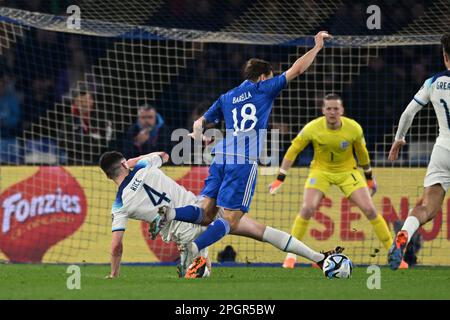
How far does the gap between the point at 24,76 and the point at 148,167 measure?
290 inches

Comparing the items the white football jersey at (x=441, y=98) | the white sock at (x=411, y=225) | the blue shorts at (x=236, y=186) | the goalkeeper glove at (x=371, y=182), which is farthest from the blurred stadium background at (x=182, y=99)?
the white sock at (x=411, y=225)

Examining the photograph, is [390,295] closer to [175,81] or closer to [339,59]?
[339,59]

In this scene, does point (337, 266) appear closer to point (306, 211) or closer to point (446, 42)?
point (446, 42)

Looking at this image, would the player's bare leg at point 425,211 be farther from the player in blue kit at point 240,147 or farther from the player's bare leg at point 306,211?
the player's bare leg at point 306,211

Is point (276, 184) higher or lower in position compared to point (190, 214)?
higher

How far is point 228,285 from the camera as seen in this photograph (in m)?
8.48

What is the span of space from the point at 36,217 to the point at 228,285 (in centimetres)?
551

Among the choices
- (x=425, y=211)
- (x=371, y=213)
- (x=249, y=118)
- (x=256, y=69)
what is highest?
(x=256, y=69)

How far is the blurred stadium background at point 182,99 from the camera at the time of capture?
13.2 meters

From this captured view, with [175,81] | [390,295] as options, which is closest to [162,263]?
[175,81]

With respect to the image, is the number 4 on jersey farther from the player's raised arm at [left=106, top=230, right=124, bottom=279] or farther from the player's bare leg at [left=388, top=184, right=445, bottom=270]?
the player's bare leg at [left=388, top=184, right=445, bottom=270]

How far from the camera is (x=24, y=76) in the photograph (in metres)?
16.7

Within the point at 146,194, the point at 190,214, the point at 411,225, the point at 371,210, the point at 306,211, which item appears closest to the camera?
the point at 411,225

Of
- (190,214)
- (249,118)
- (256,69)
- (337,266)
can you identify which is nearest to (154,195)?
(190,214)
